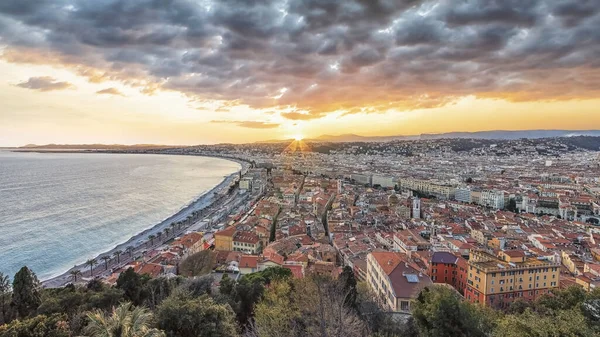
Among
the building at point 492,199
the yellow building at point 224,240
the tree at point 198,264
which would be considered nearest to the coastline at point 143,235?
the yellow building at point 224,240

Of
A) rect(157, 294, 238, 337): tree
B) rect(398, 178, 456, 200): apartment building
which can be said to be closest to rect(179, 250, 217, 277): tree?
rect(157, 294, 238, 337): tree

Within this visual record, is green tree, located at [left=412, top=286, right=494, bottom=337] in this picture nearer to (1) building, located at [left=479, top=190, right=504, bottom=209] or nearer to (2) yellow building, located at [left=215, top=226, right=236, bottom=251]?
(2) yellow building, located at [left=215, top=226, right=236, bottom=251]

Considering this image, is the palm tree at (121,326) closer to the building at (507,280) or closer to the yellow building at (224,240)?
the building at (507,280)

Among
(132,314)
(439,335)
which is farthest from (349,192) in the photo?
(132,314)

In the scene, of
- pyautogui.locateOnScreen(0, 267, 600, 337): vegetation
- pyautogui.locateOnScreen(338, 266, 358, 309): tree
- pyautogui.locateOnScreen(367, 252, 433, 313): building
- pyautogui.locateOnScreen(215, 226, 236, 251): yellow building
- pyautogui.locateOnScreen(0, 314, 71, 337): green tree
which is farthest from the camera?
pyautogui.locateOnScreen(215, 226, 236, 251): yellow building

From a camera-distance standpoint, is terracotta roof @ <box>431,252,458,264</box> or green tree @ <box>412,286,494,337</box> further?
terracotta roof @ <box>431,252,458,264</box>

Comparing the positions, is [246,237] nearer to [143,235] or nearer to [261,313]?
[143,235]

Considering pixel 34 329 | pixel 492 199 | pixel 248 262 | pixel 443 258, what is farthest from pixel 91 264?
pixel 492 199

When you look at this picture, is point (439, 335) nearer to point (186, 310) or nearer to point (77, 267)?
point (186, 310)
